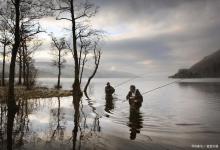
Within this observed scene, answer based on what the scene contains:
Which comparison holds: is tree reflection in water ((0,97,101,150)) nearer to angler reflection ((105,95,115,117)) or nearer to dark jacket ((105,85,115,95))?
angler reflection ((105,95,115,117))

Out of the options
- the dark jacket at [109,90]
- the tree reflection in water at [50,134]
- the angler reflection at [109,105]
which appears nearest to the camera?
the tree reflection in water at [50,134]

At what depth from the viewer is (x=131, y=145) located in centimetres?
1105

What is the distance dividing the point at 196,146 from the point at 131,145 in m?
2.58

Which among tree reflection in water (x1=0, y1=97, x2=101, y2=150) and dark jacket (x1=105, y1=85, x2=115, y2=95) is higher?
dark jacket (x1=105, y1=85, x2=115, y2=95)

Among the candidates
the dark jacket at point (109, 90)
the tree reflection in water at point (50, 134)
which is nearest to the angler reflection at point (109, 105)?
the dark jacket at point (109, 90)

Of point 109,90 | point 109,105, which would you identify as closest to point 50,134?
point 109,105

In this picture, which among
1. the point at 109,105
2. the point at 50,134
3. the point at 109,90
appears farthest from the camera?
the point at 109,90

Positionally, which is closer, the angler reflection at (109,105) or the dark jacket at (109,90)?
the angler reflection at (109,105)

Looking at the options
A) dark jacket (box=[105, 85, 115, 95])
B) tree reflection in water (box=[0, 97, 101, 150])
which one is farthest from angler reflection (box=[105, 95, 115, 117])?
tree reflection in water (box=[0, 97, 101, 150])

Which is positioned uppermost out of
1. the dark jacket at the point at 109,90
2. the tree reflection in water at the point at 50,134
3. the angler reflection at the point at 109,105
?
the dark jacket at the point at 109,90

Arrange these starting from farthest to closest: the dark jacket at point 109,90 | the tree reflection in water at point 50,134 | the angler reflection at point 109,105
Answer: the dark jacket at point 109,90 < the angler reflection at point 109,105 < the tree reflection in water at point 50,134

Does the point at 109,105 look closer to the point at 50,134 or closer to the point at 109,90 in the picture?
the point at 109,90

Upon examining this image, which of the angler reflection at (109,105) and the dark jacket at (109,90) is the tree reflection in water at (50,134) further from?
the dark jacket at (109,90)

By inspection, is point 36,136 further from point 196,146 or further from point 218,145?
point 218,145
